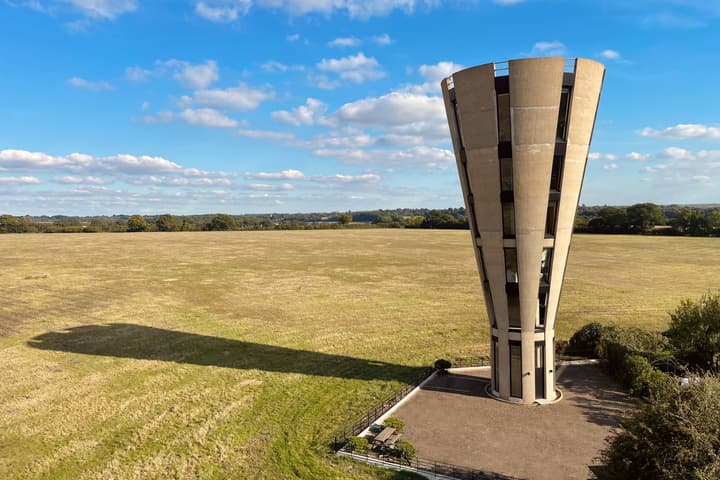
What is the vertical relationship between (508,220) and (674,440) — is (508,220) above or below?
above

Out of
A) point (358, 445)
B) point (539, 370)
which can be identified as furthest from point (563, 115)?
point (358, 445)

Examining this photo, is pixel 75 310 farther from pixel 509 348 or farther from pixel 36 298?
pixel 509 348

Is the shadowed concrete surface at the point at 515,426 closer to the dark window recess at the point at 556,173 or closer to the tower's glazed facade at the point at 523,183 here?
the tower's glazed facade at the point at 523,183

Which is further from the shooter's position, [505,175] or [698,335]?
[698,335]

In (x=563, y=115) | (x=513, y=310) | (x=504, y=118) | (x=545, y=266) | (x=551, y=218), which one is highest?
(x=563, y=115)

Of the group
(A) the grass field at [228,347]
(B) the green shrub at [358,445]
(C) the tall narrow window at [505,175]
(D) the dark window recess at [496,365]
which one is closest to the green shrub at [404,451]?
(A) the grass field at [228,347]

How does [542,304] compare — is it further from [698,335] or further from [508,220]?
[698,335]

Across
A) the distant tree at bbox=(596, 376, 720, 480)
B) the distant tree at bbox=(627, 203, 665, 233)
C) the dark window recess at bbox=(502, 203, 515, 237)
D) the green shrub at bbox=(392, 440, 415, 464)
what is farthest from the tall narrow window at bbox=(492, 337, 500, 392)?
the distant tree at bbox=(627, 203, 665, 233)

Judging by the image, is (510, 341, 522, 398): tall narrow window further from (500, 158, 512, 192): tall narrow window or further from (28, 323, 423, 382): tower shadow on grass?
(500, 158, 512, 192): tall narrow window
